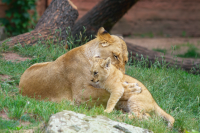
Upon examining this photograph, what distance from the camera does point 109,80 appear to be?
3799 mm

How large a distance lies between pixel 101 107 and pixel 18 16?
29.4 feet

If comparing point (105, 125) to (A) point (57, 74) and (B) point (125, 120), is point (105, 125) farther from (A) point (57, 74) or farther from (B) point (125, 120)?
(A) point (57, 74)

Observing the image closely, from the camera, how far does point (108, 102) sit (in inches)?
148

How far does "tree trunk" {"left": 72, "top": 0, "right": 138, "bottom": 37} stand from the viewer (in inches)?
284

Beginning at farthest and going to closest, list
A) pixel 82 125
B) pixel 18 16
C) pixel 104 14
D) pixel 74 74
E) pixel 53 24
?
pixel 18 16 → pixel 104 14 → pixel 53 24 → pixel 74 74 → pixel 82 125

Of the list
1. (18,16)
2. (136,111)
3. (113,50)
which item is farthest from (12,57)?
(18,16)

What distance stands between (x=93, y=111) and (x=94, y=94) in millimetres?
489

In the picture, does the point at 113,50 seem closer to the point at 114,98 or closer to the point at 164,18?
the point at 114,98

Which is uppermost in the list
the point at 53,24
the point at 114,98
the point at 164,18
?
the point at 53,24

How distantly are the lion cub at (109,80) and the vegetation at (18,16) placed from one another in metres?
8.61

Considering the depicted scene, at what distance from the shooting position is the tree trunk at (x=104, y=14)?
720 centimetres

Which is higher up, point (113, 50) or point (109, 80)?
point (113, 50)

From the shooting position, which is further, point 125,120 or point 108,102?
point 108,102

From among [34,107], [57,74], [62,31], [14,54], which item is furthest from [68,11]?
[34,107]
